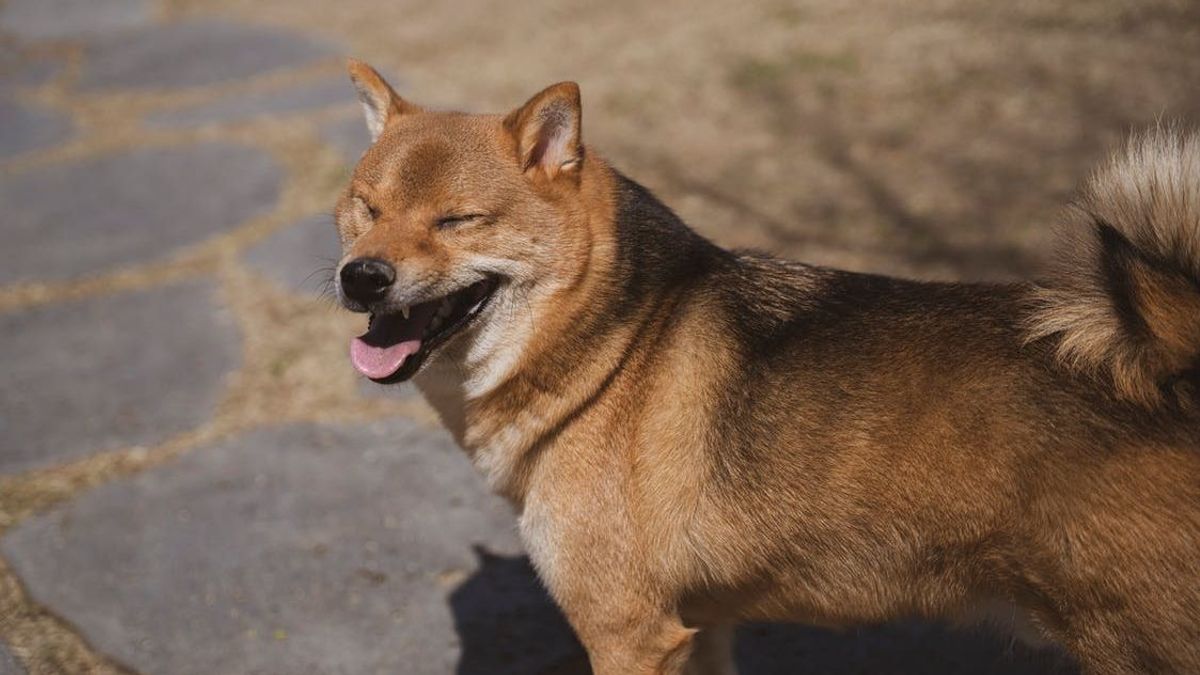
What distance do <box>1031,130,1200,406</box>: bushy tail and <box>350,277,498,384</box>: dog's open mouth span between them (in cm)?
133

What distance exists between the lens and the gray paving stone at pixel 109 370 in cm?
465

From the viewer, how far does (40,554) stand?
3969 millimetres

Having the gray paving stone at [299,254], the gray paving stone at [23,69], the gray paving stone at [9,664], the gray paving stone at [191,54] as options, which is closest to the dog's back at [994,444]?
the gray paving stone at [9,664]

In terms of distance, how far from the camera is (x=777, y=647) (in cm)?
352

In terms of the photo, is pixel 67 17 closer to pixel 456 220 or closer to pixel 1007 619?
pixel 456 220

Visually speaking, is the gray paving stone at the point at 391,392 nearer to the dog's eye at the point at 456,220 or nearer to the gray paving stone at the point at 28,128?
the dog's eye at the point at 456,220

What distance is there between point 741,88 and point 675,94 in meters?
0.40

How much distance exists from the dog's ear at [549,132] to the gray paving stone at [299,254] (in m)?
2.68

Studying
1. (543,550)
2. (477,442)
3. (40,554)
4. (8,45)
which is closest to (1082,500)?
(543,550)

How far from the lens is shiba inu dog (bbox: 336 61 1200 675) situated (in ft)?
7.57

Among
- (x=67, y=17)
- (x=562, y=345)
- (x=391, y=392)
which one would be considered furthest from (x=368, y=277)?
(x=67, y=17)

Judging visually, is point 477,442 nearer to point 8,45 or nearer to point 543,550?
point 543,550

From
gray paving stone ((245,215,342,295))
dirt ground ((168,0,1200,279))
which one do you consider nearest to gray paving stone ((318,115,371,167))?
dirt ground ((168,0,1200,279))

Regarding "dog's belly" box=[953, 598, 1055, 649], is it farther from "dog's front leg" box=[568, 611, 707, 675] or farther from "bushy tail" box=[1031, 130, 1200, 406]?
"dog's front leg" box=[568, 611, 707, 675]
